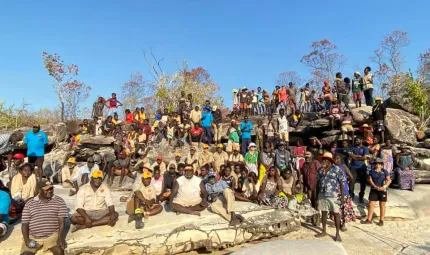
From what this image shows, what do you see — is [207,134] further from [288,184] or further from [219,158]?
[288,184]

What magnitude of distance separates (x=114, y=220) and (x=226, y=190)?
247cm

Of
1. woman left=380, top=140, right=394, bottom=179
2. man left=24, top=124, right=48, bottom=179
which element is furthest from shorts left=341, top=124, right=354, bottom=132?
man left=24, top=124, right=48, bottom=179

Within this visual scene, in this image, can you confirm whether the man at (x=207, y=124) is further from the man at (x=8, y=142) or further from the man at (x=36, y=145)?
the man at (x=8, y=142)

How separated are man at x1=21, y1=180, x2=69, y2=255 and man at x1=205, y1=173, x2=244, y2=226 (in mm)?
3242

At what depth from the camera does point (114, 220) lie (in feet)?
21.6

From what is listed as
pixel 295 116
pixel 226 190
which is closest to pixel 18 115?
pixel 295 116

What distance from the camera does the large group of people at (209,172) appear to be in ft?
21.5

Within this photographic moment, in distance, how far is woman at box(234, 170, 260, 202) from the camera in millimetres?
8266

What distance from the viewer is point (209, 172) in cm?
866

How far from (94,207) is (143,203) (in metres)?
1.02

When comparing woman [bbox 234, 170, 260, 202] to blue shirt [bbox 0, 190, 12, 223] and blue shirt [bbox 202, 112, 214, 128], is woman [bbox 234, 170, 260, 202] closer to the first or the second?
blue shirt [bbox 0, 190, 12, 223]

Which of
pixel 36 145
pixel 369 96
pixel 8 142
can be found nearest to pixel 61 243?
pixel 36 145

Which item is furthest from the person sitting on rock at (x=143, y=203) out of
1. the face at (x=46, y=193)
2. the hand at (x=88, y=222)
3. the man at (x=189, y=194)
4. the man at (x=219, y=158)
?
the man at (x=219, y=158)

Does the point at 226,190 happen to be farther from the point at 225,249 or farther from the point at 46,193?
the point at 46,193
